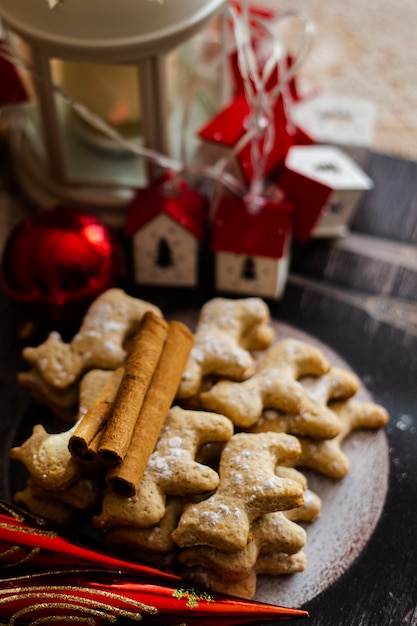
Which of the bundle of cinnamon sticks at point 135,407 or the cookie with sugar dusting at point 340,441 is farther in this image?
the cookie with sugar dusting at point 340,441

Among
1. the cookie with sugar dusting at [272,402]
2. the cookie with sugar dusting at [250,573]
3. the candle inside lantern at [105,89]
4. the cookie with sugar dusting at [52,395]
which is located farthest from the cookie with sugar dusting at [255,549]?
the candle inside lantern at [105,89]

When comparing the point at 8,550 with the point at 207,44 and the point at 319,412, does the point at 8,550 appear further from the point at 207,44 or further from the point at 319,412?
the point at 207,44

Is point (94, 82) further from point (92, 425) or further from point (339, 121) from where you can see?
point (92, 425)

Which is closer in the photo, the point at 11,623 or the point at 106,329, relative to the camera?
the point at 11,623

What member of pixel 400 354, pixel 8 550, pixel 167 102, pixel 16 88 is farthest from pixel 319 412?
pixel 16 88

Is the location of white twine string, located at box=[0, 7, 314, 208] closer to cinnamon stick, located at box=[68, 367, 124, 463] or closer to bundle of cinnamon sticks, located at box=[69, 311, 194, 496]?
bundle of cinnamon sticks, located at box=[69, 311, 194, 496]

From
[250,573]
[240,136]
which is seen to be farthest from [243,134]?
[250,573]

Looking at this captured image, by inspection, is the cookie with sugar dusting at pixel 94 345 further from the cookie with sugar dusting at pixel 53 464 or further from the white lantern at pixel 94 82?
the white lantern at pixel 94 82
